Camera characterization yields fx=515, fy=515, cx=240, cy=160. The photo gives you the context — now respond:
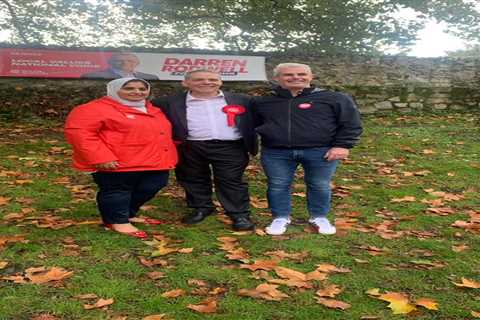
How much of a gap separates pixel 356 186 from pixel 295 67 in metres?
2.80

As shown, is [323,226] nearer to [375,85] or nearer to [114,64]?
[114,64]

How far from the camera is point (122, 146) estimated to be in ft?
14.2

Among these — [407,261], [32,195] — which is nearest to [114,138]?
[32,195]

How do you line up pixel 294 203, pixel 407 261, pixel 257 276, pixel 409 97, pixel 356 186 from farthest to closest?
1. pixel 409 97
2. pixel 356 186
3. pixel 294 203
4. pixel 407 261
5. pixel 257 276

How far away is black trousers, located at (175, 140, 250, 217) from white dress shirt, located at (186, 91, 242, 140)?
85mm

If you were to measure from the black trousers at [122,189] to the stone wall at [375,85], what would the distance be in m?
8.51

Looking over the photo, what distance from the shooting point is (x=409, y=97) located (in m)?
14.5

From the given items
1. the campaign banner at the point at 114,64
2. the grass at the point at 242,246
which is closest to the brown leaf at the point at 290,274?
the grass at the point at 242,246

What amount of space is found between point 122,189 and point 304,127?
168 cm

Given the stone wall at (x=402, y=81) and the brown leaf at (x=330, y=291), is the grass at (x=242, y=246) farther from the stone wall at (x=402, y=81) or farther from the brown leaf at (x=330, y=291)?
the stone wall at (x=402, y=81)

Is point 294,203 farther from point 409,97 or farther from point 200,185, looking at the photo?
point 409,97

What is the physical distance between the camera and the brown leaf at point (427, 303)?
3214 mm

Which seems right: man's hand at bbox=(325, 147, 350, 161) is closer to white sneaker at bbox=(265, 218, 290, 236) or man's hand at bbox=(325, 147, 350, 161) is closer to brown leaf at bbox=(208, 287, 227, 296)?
white sneaker at bbox=(265, 218, 290, 236)

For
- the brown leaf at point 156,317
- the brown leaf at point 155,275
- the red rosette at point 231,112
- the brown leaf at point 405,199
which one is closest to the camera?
the brown leaf at point 156,317
